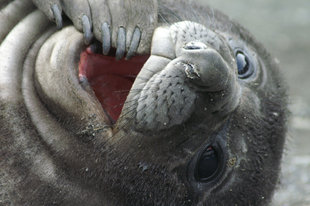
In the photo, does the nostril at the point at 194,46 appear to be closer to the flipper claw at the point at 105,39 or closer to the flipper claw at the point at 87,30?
the flipper claw at the point at 105,39

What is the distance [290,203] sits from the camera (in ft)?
21.8

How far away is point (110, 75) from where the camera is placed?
443cm

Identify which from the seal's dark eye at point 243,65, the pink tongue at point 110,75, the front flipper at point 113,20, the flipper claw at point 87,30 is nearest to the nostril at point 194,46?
the front flipper at point 113,20

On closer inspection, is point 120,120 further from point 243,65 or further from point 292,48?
point 292,48

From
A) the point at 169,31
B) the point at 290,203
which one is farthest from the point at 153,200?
the point at 290,203

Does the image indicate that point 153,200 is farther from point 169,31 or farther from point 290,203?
point 290,203

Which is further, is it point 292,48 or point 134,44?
point 292,48

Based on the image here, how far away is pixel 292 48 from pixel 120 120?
729 centimetres

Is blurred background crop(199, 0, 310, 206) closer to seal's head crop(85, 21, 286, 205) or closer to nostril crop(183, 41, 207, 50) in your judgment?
seal's head crop(85, 21, 286, 205)

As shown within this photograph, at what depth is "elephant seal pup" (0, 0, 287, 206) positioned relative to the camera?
376cm

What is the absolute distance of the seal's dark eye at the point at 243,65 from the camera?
4.67 m

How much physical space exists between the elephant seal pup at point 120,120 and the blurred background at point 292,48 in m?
2.65

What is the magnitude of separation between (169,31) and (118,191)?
1.02m

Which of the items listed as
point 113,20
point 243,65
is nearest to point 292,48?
point 243,65
